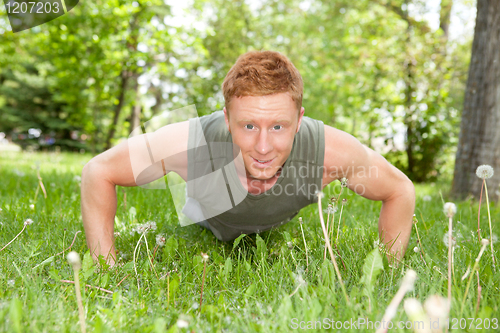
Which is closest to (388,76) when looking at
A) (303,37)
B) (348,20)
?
(348,20)

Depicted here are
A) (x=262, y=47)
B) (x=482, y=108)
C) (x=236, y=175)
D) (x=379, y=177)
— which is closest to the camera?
(x=236, y=175)

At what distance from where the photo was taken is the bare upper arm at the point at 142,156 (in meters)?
2.21

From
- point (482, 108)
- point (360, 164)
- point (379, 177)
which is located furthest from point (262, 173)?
point (482, 108)

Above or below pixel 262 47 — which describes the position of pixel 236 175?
below

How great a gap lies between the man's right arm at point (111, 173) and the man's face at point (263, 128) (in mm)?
447

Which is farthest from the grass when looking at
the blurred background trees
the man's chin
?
the blurred background trees

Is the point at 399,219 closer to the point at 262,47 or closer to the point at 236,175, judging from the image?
the point at 236,175

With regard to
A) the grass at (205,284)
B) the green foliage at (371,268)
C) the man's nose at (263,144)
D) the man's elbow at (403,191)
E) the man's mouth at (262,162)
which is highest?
the man's nose at (263,144)

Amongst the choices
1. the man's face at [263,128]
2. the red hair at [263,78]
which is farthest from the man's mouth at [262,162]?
the red hair at [263,78]

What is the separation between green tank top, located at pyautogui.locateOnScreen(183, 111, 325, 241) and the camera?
7.58 feet

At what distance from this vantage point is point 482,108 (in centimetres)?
456

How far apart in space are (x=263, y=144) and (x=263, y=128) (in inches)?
3.7

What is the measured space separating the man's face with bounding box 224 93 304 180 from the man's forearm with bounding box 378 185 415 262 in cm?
84

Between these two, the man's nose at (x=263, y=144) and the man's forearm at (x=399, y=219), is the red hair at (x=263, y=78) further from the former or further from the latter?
the man's forearm at (x=399, y=219)
